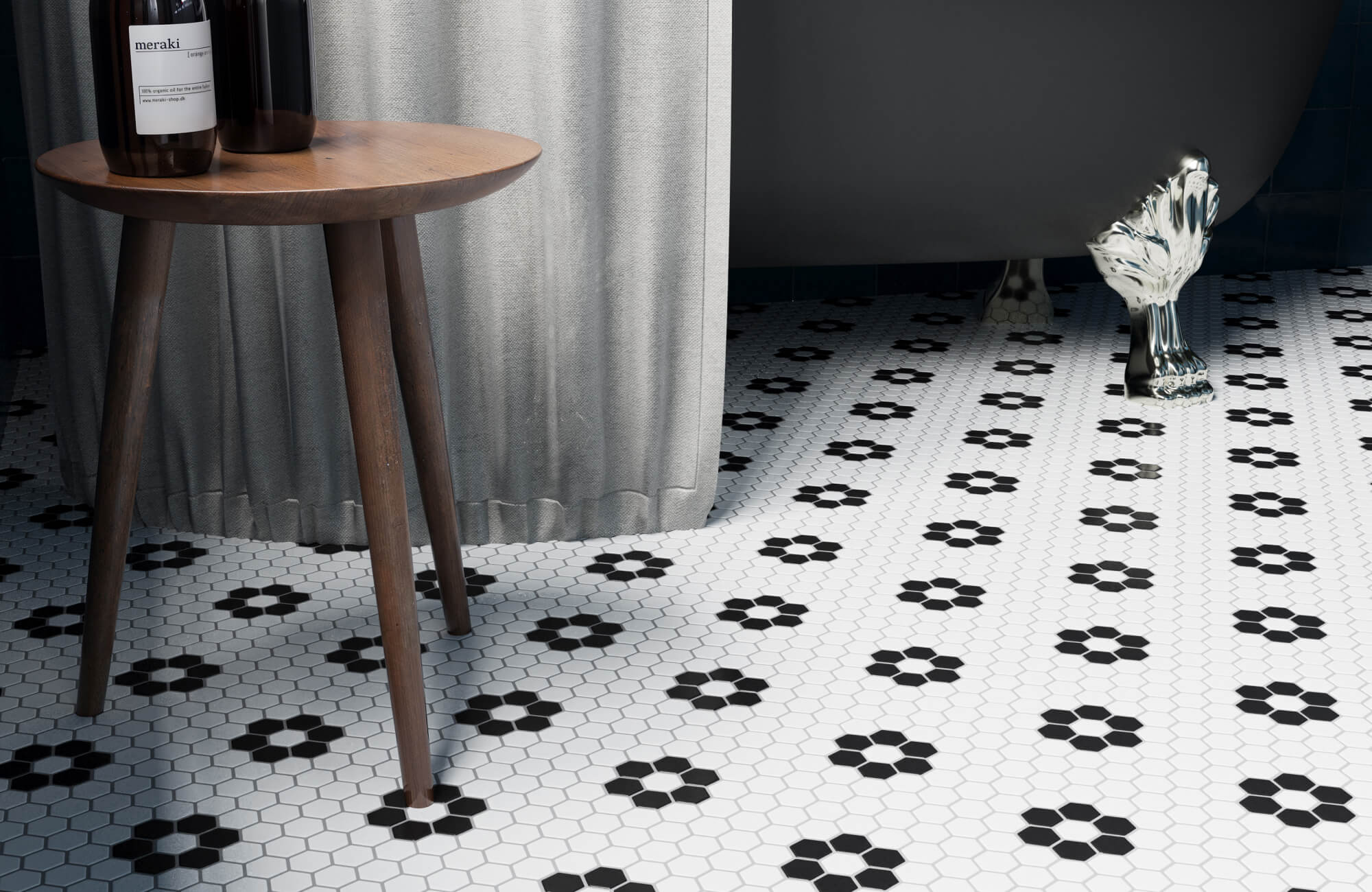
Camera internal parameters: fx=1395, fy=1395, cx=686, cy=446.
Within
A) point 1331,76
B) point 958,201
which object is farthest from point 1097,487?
point 1331,76

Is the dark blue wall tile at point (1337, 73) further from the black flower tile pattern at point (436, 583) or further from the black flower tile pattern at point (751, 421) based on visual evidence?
the black flower tile pattern at point (436, 583)

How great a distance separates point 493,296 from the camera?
1726mm

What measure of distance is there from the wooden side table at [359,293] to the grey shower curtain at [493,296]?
0.85ft

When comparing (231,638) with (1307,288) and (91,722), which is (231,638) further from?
(1307,288)

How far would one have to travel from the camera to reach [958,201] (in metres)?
2.28

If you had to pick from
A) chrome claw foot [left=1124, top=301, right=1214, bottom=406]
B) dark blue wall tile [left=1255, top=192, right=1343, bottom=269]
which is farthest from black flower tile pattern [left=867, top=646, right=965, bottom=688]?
dark blue wall tile [left=1255, top=192, right=1343, bottom=269]

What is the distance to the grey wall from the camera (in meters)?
3.12

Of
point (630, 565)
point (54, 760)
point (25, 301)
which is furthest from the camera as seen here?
point (25, 301)

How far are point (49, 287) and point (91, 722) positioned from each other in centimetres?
65

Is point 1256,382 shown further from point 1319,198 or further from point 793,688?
point 793,688

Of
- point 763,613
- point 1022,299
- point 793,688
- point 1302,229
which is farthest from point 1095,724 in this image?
point 1302,229

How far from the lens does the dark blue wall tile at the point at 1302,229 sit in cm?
321

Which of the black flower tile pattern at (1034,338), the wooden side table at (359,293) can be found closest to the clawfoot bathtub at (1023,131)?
the black flower tile pattern at (1034,338)

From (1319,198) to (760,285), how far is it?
53.1 inches
